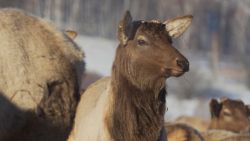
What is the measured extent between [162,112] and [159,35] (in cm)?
79

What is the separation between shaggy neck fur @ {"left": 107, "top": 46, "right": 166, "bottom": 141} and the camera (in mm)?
9531

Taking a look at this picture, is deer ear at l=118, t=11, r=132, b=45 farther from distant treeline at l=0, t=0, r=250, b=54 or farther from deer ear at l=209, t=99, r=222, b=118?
distant treeline at l=0, t=0, r=250, b=54

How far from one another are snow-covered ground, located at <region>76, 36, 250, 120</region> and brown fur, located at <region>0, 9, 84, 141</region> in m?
19.6

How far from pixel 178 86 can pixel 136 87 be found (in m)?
31.8

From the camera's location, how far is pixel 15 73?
10.3m

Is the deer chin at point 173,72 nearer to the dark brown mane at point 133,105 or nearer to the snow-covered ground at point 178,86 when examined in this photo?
the dark brown mane at point 133,105

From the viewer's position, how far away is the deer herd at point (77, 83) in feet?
31.0

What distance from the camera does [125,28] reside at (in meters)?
9.45

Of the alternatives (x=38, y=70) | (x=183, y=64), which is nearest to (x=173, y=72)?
(x=183, y=64)

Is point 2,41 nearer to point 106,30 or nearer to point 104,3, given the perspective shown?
point 106,30

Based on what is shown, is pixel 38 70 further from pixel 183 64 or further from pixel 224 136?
pixel 224 136

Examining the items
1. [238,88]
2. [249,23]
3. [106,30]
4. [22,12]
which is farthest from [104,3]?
[22,12]

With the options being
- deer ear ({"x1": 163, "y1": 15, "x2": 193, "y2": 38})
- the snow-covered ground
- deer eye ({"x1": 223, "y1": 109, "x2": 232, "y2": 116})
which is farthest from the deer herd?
the snow-covered ground

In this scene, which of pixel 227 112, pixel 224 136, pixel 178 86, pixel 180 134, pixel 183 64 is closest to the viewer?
pixel 183 64
